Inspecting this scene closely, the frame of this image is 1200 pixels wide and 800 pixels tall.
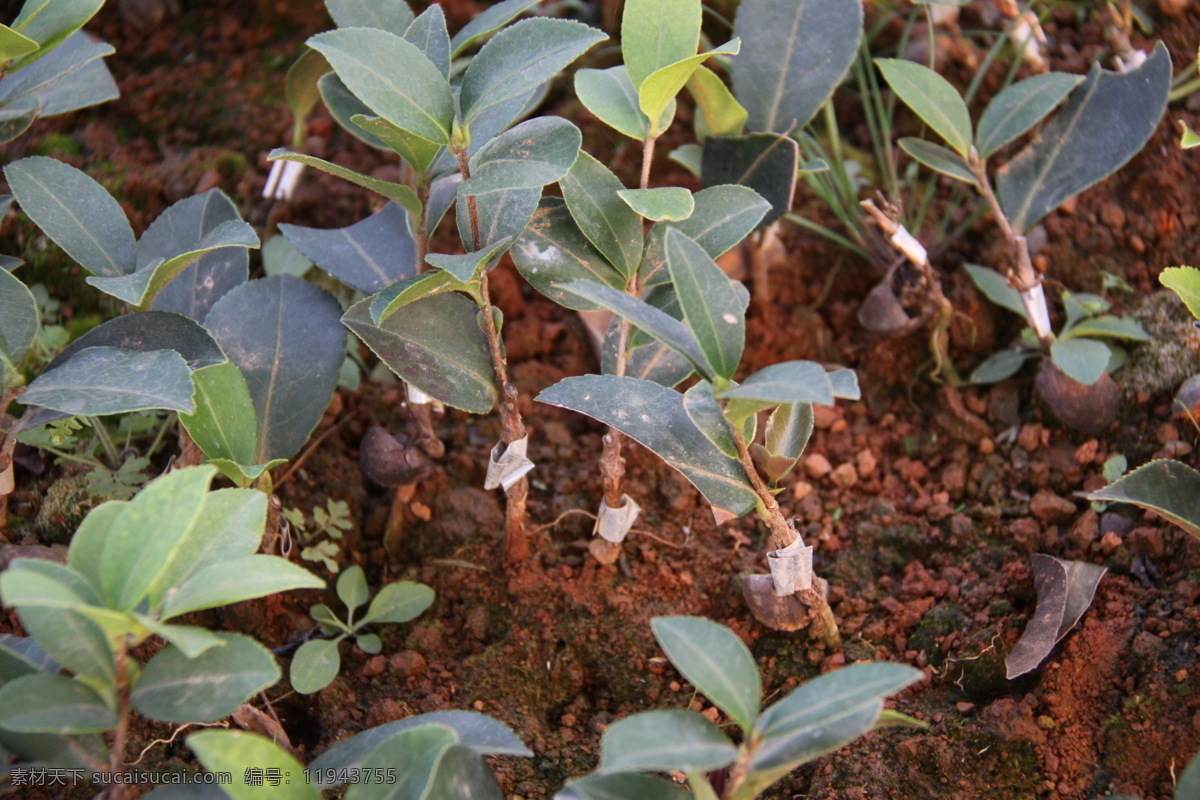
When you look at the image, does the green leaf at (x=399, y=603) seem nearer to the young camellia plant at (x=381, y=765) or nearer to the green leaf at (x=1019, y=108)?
the young camellia plant at (x=381, y=765)

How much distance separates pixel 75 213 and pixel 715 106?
2.53ft

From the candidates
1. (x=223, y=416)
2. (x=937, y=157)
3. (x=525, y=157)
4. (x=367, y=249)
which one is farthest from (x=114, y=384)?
(x=937, y=157)

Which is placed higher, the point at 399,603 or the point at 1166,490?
the point at 1166,490

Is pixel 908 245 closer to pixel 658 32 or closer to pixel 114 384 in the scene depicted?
pixel 658 32

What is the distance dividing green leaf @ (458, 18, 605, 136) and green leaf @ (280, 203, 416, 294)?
0.20 metres

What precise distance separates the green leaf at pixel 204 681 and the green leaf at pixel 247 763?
29 mm

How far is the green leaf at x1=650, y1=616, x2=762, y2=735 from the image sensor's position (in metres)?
0.74

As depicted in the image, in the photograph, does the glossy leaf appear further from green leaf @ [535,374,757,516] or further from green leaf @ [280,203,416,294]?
green leaf @ [280,203,416,294]

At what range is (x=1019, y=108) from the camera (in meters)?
1.22

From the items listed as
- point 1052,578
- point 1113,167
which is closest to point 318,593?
point 1052,578

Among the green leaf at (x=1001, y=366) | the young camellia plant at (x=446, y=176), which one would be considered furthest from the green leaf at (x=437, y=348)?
the green leaf at (x=1001, y=366)

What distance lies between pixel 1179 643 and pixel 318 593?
1038mm

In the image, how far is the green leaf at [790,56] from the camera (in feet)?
3.98

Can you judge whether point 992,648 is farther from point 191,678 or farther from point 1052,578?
point 191,678
